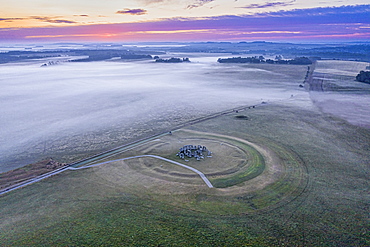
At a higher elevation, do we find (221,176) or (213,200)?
(221,176)

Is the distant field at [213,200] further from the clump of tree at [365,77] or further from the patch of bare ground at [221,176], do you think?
the clump of tree at [365,77]

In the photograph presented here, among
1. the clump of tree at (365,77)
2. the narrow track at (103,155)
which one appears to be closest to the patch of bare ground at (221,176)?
the narrow track at (103,155)

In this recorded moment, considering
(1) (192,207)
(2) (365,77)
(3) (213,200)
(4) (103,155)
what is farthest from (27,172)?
(2) (365,77)

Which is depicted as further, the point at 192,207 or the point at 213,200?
the point at 213,200

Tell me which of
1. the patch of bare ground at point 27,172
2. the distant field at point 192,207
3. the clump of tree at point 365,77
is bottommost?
the patch of bare ground at point 27,172

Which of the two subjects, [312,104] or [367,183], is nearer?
[367,183]

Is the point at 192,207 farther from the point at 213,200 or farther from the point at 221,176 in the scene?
the point at 221,176

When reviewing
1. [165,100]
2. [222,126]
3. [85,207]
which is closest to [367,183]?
[222,126]

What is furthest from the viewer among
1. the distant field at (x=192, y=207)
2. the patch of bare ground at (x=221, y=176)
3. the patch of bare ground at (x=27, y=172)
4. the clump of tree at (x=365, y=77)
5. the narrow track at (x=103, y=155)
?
the clump of tree at (x=365, y=77)

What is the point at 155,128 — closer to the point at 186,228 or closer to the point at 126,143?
the point at 126,143
